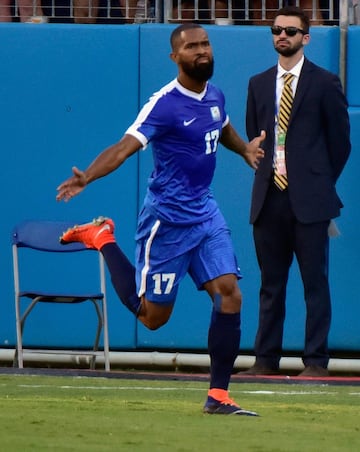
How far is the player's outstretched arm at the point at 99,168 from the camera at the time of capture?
7.56m

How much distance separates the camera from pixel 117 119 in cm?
1259

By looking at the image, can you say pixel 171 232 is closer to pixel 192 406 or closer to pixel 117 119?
pixel 192 406

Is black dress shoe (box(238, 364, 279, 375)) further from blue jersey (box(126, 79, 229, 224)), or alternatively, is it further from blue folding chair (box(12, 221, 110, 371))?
blue jersey (box(126, 79, 229, 224))

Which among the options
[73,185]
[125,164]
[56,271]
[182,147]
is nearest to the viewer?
[73,185]

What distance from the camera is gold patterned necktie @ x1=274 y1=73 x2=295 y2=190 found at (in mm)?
11180

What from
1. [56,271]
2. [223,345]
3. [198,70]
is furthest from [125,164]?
[223,345]

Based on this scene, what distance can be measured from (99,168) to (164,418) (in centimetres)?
131

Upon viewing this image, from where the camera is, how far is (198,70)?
815 cm

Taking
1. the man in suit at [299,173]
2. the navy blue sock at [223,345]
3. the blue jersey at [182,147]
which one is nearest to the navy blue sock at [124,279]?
the blue jersey at [182,147]

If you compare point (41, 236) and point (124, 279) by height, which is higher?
point (124, 279)

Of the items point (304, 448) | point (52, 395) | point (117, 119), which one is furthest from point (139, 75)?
point (304, 448)

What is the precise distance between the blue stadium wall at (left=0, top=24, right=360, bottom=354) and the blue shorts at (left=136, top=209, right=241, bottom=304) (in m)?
4.10

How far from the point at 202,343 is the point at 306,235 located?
183cm

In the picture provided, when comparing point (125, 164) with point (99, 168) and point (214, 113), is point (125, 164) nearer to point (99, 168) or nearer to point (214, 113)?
point (214, 113)
